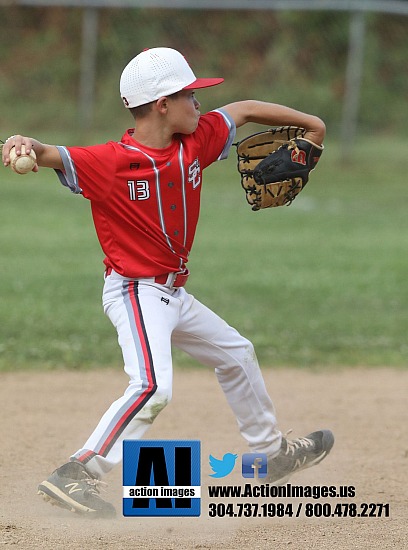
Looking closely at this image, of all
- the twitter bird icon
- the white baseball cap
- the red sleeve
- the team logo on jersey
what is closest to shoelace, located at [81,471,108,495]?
the twitter bird icon

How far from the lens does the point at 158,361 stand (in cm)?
394

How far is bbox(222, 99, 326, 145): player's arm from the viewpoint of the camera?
4418 mm

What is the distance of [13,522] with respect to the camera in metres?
3.95

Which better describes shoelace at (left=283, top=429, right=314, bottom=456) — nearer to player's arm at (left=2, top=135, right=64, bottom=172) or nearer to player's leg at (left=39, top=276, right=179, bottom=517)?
player's leg at (left=39, top=276, right=179, bottom=517)

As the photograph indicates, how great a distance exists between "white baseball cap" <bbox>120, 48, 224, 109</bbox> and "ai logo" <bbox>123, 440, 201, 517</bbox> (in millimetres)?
1433

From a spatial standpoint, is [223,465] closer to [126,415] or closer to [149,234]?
[126,415]

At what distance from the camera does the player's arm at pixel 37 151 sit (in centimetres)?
377

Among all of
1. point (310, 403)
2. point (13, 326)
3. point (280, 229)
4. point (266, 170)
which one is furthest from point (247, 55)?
point (266, 170)

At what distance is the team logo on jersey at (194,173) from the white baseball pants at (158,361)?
0.46 meters

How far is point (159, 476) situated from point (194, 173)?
1286 millimetres

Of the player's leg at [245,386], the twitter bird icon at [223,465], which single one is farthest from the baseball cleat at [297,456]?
the twitter bird icon at [223,465]

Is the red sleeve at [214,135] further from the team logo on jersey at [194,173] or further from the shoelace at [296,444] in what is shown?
the shoelace at [296,444]

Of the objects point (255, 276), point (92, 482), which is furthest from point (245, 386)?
point (255, 276)

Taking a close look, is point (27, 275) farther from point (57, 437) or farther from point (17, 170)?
point (17, 170)
